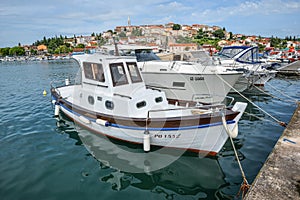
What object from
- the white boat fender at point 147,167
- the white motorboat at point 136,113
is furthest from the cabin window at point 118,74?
the white boat fender at point 147,167

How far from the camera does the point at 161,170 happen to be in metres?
5.58

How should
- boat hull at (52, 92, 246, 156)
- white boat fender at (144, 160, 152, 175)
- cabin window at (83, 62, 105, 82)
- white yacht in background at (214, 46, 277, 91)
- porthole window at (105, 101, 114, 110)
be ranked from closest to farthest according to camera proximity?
1. boat hull at (52, 92, 246, 156)
2. white boat fender at (144, 160, 152, 175)
3. porthole window at (105, 101, 114, 110)
4. cabin window at (83, 62, 105, 82)
5. white yacht in background at (214, 46, 277, 91)

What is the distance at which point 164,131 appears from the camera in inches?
226

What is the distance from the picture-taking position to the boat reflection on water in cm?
484

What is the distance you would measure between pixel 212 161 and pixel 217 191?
1.30 meters

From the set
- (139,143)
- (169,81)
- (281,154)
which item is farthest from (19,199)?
(169,81)

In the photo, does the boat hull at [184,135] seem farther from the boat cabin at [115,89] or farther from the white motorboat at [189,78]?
the white motorboat at [189,78]

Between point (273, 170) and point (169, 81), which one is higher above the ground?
point (169, 81)

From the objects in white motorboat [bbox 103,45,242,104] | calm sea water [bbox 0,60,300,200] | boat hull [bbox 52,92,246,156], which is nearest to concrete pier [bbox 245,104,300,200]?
calm sea water [bbox 0,60,300,200]

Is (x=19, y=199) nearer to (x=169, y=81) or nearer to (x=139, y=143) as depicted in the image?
(x=139, y=143)

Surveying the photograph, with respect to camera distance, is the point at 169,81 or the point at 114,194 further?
the point at 169,81

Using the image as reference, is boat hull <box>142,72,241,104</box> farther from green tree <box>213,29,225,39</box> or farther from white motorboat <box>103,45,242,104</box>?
green tree <box>213,29,225,39</box>

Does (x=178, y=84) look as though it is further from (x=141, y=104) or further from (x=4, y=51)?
(x=4, y=51)

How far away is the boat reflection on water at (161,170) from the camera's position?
15.9ft
